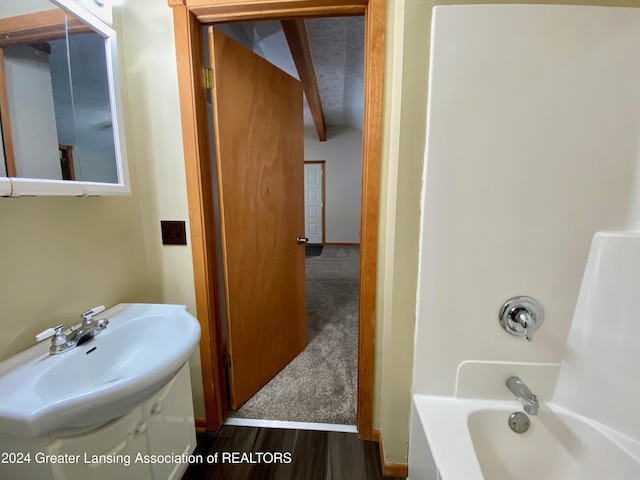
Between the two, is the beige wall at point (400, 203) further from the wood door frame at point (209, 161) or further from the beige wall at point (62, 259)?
the beige wall at point (62, 259)

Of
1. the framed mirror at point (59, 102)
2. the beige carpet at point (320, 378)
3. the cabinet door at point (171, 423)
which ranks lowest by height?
the beige carpet at point (320, 378)

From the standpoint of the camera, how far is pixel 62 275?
85 cm

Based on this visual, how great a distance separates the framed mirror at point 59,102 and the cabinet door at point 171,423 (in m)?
0.73

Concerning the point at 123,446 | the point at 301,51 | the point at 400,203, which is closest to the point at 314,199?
the point at 301,51

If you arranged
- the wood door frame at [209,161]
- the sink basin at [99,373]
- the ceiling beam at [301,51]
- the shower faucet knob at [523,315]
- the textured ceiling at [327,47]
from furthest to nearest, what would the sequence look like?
the textured ceiling at [327,47], the ceiling beam at [301,51], the wood door frame at [209,161], the shower faucet knob at [523,315], the sink basin at [99,373]

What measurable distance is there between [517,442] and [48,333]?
154 centimetres

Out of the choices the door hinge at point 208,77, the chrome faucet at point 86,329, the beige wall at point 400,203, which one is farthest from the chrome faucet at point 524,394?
the door hinge at point 208,77

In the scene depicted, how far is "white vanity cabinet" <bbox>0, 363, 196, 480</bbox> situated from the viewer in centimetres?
59

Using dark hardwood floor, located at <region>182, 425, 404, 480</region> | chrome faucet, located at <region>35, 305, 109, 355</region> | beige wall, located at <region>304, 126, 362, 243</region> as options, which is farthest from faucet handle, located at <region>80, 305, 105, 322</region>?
beige wall, located at <region>304, 126, 362, 243</region>

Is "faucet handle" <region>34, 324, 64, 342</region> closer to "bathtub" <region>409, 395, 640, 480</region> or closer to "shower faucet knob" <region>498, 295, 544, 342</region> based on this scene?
"bathtub" <region>409, 395, 640, 480</region>

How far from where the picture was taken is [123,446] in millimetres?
744

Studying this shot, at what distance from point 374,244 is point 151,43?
128 cm

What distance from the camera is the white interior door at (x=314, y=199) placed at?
591 centimetres

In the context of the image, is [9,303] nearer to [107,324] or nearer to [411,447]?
[107,324]
